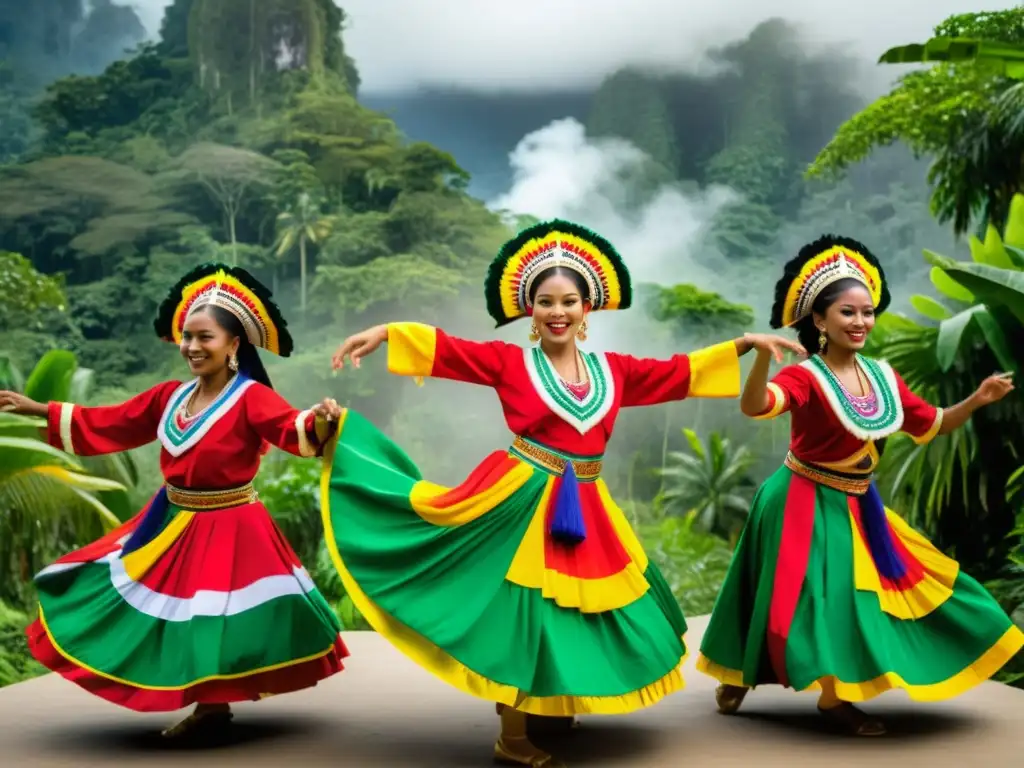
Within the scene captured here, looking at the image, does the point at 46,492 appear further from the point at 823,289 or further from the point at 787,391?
the point at 823,289

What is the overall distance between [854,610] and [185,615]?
7.18ft

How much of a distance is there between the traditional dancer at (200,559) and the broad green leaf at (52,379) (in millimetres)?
3575

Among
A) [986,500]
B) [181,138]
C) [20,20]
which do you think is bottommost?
[986,500]

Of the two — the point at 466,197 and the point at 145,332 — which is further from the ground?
the point at 466,197

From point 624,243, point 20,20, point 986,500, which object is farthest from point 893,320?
point 20,20

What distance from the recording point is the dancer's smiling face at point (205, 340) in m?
3.97

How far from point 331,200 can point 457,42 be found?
268cm

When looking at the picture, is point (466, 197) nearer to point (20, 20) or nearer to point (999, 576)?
point (20, 20)

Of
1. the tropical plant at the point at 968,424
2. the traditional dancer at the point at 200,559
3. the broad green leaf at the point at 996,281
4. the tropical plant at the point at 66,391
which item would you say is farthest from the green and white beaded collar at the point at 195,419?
the tropical plant at the point at 968,424

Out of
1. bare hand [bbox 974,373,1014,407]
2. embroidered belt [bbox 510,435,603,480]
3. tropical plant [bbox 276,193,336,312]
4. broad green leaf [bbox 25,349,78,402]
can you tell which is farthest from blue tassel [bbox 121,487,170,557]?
tropical plant [bbox 276,193,336,312]

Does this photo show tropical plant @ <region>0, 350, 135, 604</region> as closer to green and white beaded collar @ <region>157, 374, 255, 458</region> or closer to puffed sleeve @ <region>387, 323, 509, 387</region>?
green and white beaded collar @ <region>157, 374, 255, 458</region>

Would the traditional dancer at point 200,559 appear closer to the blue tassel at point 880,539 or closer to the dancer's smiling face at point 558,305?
the dancer's smiling face at point 558,305

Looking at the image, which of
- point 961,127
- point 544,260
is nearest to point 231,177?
point 961,127

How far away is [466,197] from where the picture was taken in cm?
1502
